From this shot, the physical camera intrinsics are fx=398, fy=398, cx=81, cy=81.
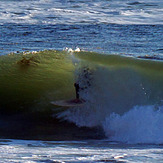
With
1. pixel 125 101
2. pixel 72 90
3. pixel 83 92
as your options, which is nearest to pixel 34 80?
pixel 72 90

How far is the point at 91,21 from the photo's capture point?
44.9ft

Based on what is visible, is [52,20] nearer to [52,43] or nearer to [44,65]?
[52,43]

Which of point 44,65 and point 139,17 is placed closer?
point 44,65

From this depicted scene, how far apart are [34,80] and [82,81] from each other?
109 centimetres

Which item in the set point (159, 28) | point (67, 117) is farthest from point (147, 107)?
point (159, 28)

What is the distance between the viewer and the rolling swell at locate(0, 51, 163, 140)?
20.9 feet

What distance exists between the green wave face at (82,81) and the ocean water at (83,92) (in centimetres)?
2

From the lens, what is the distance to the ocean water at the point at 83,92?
14.5 ft

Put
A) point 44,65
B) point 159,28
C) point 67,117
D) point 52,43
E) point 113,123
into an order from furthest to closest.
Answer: point 159,28 → point 52,43 → point 44,65 → point 67,117 → point 113,123

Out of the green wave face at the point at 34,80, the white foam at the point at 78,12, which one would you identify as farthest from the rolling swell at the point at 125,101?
the white foam at the point at 78,12

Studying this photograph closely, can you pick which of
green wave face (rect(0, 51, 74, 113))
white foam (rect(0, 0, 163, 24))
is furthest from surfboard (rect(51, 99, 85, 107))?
white foam (rect(0, 0, 163, 24))

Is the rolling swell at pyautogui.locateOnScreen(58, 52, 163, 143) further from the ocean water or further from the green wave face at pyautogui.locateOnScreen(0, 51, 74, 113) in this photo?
the green wave face at pyautogui.locateOnScreen(0, 51, 74, 113)

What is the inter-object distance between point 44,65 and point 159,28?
4.97 metres

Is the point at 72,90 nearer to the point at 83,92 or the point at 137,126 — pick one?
the point at 83,92
